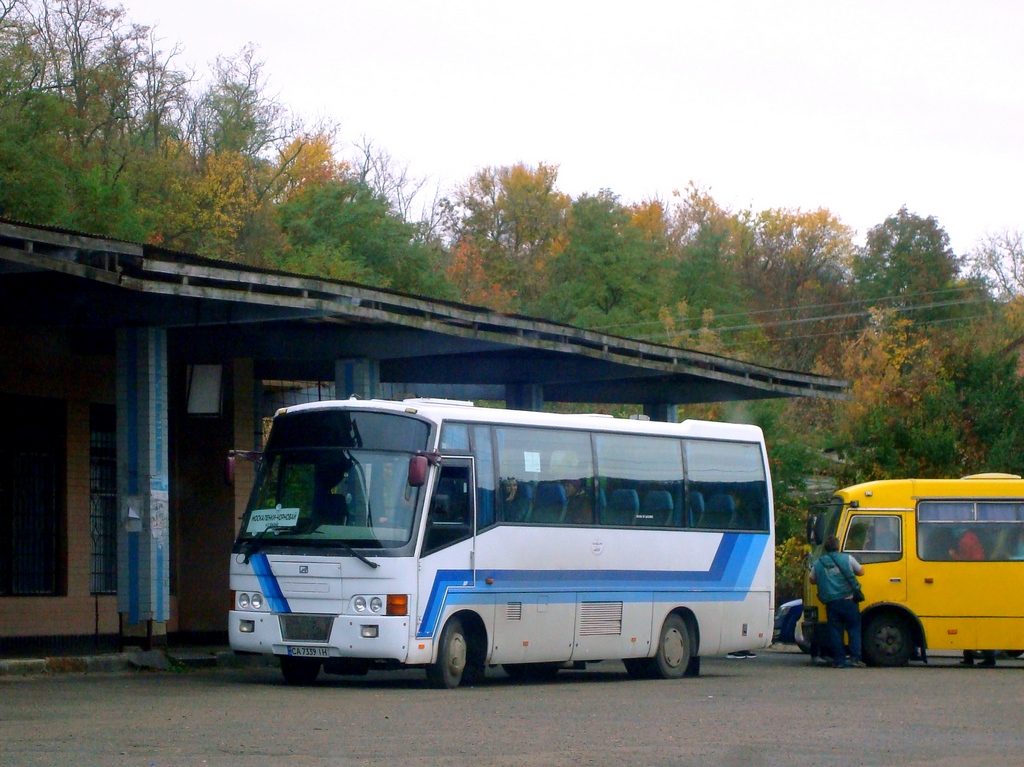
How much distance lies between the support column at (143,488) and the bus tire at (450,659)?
155 inches

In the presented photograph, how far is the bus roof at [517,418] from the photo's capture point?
1633cm

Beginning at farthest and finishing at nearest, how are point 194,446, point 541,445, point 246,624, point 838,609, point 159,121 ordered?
1. point 159,121
2. point 194,446
3. point 838,609
4. point 541,445
5. point 246,624

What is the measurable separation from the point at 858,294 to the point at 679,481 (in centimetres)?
5105

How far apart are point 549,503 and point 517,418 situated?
1010 millimetres

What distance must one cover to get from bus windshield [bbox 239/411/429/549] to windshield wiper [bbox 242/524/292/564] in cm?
1

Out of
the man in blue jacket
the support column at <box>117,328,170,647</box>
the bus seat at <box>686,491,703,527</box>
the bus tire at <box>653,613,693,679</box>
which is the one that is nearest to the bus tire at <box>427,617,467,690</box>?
the bus tire at <box>653,613,693,679</box>

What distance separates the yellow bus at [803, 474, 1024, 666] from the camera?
21734 millimetres

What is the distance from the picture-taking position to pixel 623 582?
723 inches

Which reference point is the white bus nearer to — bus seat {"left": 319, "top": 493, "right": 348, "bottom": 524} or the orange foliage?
bus seat {"left": 319, "top": 493, "right": 348, "bottom": 524}

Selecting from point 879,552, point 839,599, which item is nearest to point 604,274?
point 879,552

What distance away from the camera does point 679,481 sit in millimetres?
19391

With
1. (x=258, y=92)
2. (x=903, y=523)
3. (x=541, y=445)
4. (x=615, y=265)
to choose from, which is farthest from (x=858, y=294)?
(x=541, y=445)

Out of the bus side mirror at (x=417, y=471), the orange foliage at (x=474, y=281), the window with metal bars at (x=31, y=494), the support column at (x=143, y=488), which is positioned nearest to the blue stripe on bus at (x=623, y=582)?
the bus side mirror at (x=417, y=471)

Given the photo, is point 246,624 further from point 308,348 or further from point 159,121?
point 159,121
